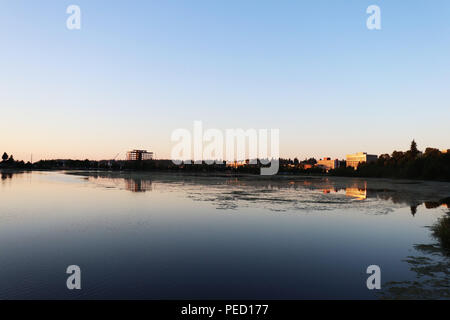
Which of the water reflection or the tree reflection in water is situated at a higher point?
the tree reflection in water

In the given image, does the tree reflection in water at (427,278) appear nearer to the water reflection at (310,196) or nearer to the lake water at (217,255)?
the lake water at (217,255)

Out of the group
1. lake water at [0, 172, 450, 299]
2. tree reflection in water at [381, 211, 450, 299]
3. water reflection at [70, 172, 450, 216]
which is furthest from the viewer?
water reflection at [70, 172, 450, 216]

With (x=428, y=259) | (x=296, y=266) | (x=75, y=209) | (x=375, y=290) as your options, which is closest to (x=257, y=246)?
(x=296, y=266)

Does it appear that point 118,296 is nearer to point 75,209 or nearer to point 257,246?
point 257,246

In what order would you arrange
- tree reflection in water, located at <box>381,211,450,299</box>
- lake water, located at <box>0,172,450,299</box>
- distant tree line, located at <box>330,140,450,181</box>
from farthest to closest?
distant tree line, located at <box>330,140,450,181</box>
lake water, located at <box>0,172,450,299</box>
tree reflection in water, located at <box>381,211,450,299</box>

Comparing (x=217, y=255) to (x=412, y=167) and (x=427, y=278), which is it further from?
(x=412, y=167)

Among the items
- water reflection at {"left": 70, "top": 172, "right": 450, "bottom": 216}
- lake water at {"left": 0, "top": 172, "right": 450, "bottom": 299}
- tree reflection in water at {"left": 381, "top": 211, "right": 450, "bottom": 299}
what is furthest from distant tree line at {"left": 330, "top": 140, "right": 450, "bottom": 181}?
tree reflection in water at {"left": 381, "top": 211, "right": 450, "bottom": 299}

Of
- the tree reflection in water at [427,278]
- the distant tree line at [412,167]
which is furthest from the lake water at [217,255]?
the distant tree line at [412,167]

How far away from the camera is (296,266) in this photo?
1321cm

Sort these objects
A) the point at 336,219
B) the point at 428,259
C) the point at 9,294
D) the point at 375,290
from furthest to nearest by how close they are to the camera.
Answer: the point at 336,219 → the point at 428,259 → the point at 375,290 → the point at 9,294

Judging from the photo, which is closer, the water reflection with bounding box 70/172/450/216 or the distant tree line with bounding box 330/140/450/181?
the water reflection with bounding box 70/172/450/216

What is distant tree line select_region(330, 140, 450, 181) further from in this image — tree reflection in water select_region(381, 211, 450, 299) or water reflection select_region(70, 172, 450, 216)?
tree reflection in water select_region(381, 211, 450, 299)

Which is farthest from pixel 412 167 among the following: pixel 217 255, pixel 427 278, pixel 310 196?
pixel 217 255

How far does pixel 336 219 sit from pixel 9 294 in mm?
21935
